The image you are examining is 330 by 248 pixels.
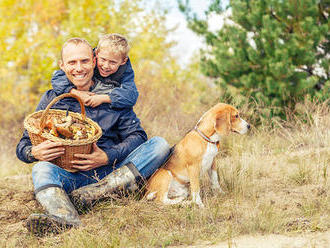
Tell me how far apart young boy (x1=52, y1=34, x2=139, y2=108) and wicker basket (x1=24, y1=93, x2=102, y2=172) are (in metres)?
0.21

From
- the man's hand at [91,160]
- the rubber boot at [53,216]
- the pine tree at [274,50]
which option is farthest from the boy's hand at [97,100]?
the pine tree at [274,50]

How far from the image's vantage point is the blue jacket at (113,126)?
3660mm

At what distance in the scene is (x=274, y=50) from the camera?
25.3 ft

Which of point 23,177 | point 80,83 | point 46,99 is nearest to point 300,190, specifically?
point 80,83

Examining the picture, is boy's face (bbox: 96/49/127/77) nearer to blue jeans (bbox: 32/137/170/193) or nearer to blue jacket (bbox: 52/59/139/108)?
blue jacket (bbox: 52/59/139/108)

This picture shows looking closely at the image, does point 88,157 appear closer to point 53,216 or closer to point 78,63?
point 53,216

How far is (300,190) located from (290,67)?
401 cm

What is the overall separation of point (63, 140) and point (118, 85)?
90 centimetres

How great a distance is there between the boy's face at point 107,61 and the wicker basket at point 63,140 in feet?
1.54

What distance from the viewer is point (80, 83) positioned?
362 centimetres

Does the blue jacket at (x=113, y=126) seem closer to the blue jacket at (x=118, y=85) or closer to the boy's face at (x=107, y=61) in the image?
the blue jacket at (x=118, y=85)

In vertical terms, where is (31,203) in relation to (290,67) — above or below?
below

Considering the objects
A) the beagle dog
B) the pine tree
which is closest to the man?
the beagle dog

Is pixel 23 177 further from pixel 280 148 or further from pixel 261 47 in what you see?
pixel 261 47
